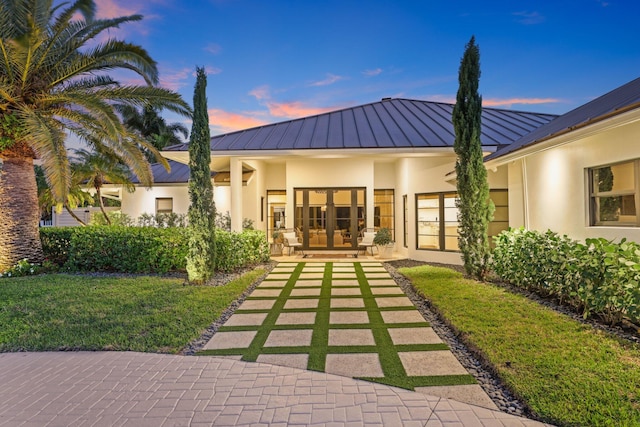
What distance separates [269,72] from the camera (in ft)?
55.1

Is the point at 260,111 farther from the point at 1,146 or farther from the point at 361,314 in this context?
the point at 361,314

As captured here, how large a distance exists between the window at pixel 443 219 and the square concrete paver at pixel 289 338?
772 centimetres

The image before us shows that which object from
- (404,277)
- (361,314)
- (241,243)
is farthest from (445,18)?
(361,314)

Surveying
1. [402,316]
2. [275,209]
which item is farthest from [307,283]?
[275,209]

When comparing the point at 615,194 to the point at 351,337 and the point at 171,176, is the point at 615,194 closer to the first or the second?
the point at 351,337

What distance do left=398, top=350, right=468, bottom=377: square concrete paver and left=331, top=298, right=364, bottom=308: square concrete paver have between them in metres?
2.37

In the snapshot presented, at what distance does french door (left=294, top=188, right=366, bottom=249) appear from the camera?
15.4m

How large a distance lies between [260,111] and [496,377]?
19.8 metres

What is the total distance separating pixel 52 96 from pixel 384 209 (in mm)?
12173

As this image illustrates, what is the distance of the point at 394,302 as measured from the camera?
22.8 feet

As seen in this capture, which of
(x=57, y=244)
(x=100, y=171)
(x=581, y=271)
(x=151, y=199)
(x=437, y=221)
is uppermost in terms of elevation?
(x=100, y=171)

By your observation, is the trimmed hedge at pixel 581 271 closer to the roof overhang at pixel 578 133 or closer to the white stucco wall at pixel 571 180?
the white stucco wall at pixel 571 180

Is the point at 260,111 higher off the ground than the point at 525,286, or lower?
higher

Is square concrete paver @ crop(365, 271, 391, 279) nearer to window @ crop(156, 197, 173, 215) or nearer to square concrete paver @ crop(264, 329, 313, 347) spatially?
square concrete paver @ crop(264, 329, 313, 347)
